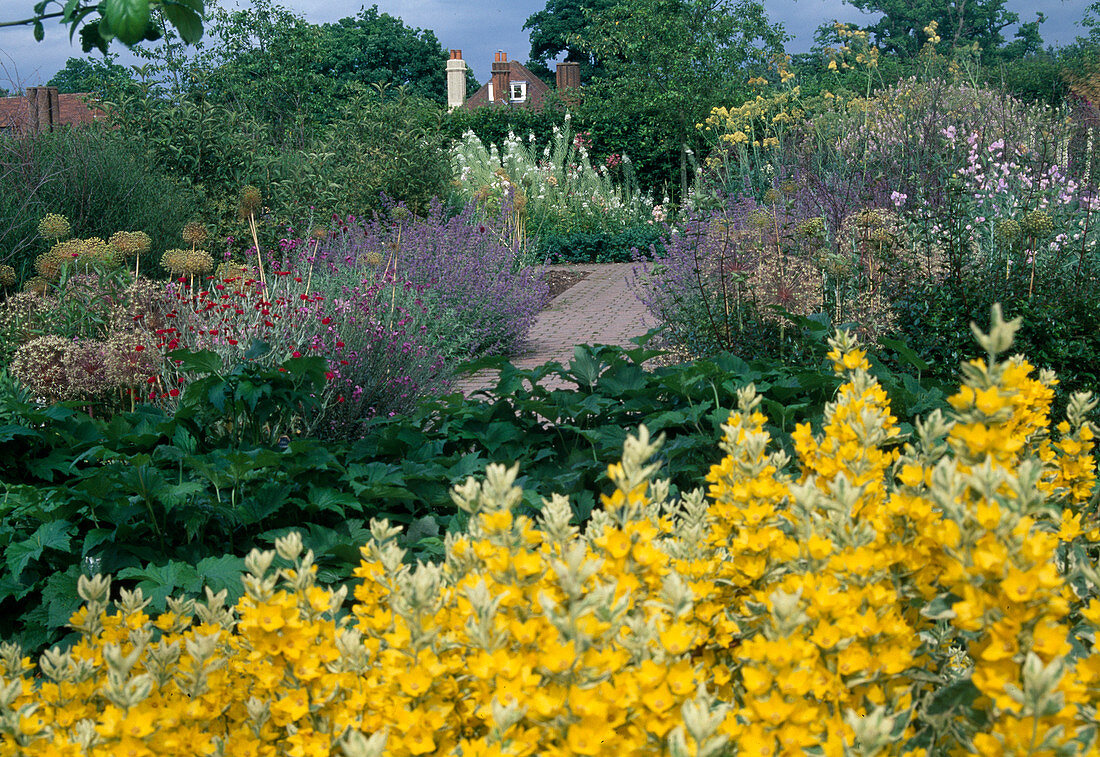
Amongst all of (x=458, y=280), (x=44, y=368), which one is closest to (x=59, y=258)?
(x=44, y=368)

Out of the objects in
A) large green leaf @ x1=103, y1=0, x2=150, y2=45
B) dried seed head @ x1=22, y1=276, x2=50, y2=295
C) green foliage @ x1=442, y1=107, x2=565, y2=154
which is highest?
green foliage @ x1=442, y1=107, x2=565, y2=154

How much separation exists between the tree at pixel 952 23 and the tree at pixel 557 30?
47.2ft

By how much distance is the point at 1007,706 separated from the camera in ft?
3.06

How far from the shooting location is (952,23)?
4681 cm

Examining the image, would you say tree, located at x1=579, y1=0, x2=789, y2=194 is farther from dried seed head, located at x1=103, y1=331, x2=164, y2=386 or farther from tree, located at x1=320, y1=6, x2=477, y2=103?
tree, located at x1=320, y1=6, x2=477, y2=103

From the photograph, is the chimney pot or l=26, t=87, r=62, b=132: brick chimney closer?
l=26, t=87, r=62, b=132: brick chimney

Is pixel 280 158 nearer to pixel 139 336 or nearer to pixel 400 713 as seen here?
pixel 139 336

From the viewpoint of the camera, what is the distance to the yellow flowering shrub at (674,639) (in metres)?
1.01

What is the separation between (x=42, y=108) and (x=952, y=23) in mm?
48287

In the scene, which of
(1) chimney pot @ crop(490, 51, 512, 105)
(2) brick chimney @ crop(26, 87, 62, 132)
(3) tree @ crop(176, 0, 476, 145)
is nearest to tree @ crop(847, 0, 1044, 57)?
(1) chimney pot @ crop(490, 51, 512, 105)

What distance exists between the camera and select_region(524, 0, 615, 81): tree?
48.1 metres

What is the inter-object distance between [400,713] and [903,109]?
29.7 ft

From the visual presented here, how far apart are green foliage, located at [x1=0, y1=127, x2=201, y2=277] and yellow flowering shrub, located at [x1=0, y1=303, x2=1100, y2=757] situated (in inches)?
216

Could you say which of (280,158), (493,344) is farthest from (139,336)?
(280,158)
